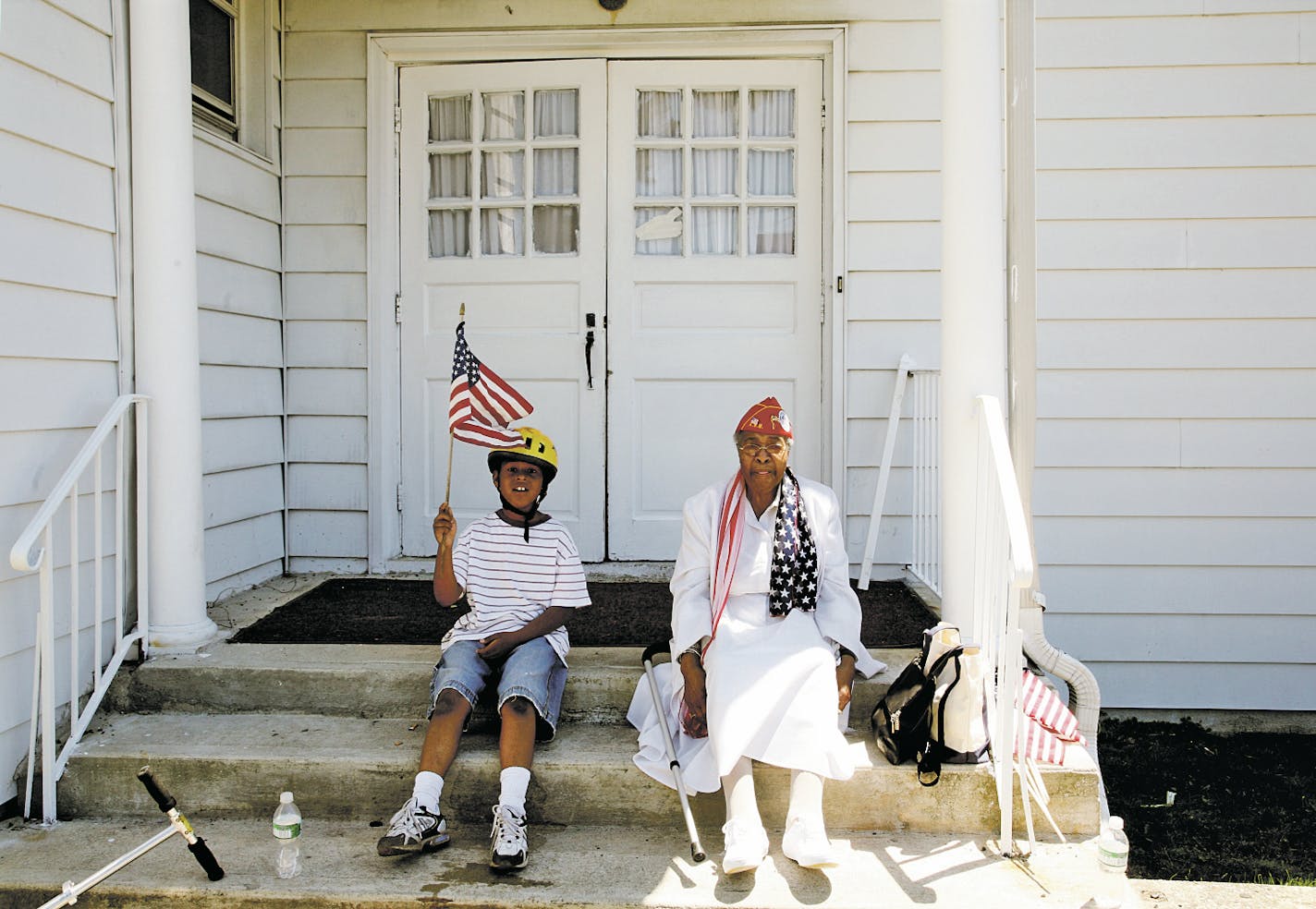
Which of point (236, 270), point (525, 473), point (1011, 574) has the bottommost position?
point (1011, 574)

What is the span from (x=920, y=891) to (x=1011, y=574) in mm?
823

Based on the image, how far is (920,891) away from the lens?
267 centimetres

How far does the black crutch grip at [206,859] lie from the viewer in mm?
2646

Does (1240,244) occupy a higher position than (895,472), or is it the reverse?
(1240,244)

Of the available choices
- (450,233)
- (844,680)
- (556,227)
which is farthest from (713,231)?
(844,680)

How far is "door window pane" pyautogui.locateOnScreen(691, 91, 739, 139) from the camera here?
4.86 m

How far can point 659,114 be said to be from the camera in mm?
4887

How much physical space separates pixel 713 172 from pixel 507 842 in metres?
3.20

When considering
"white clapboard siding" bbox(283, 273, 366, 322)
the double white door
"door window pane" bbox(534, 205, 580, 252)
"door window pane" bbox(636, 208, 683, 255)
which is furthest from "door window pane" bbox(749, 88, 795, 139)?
"white clapboard siding" bbox(283, 273, 366, 322)

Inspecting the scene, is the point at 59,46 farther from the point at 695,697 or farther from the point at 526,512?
the point at 695,697

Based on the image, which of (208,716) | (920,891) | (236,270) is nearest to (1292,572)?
(920,891)

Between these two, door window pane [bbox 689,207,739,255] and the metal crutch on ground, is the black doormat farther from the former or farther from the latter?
door window pane [bbox 689,207,739,255]

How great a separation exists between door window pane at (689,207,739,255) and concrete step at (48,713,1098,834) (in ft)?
8.08

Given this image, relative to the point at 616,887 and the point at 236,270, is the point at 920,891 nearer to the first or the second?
the point at 616,887
